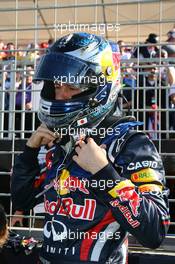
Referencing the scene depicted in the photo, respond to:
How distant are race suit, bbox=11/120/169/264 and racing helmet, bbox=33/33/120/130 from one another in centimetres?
12

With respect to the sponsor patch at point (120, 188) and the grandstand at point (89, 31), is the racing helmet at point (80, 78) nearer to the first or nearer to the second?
the sponsor patch at point (120, 188)

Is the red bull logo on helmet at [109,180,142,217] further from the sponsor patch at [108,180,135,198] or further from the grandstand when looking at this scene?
the grandstand

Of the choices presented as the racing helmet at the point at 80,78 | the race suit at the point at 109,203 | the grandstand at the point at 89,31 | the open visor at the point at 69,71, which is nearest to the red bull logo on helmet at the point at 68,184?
the race suit at the point at 109,203

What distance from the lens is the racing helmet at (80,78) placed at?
161cm

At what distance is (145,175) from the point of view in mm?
1440

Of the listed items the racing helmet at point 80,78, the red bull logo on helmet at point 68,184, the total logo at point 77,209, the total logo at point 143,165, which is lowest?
the total logo at point 77,209

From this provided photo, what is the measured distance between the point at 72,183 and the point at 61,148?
21cm

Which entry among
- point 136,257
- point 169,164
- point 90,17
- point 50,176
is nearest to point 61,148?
point 50,176

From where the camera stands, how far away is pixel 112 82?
5.56 feet

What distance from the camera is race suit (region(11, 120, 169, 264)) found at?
4.50ft

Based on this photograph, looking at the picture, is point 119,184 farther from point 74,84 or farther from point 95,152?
point 74,84

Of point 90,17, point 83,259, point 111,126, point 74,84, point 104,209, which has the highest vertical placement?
point 90,17

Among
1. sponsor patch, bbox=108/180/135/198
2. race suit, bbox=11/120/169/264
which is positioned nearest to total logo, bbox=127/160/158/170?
race suit, bbox=11/120/169/264

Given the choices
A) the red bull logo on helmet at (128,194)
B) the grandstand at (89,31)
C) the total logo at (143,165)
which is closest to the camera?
the red bull logo on helmet at (128,194)
